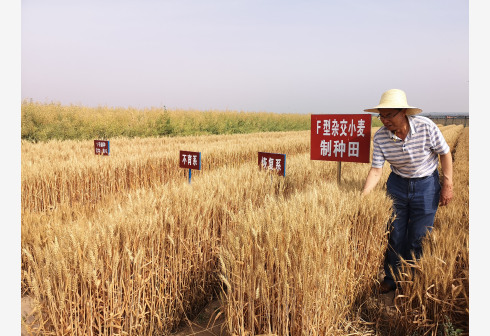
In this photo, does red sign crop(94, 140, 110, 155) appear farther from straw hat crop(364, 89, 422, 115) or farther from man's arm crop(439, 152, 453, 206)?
man's arm crop(439, 152, 453, 206)

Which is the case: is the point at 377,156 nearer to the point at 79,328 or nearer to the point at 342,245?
the point at 342,245

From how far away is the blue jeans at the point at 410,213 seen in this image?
8.69 feet

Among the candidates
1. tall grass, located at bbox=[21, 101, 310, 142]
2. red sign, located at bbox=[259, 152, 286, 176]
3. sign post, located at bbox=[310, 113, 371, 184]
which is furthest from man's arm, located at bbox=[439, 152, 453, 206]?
tall grass, located at bbox=[21, 101, 310, 142]

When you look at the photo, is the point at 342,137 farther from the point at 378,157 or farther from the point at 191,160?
the point at 191,160

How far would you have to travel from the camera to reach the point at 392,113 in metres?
2.58

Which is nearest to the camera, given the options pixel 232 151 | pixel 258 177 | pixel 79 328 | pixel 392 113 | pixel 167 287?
pixel 79 328

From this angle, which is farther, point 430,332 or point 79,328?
point 430,332

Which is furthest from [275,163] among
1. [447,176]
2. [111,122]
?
[111,122]

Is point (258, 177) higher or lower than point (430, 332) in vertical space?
higher

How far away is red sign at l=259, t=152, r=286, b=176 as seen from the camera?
3974mm

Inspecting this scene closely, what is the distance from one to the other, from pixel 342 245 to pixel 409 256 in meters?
1.21

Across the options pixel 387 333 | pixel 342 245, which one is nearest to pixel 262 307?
pixel 342 245

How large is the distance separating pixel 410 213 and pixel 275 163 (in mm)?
1707

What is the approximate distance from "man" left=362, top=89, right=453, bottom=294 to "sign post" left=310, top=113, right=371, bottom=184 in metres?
0.73
